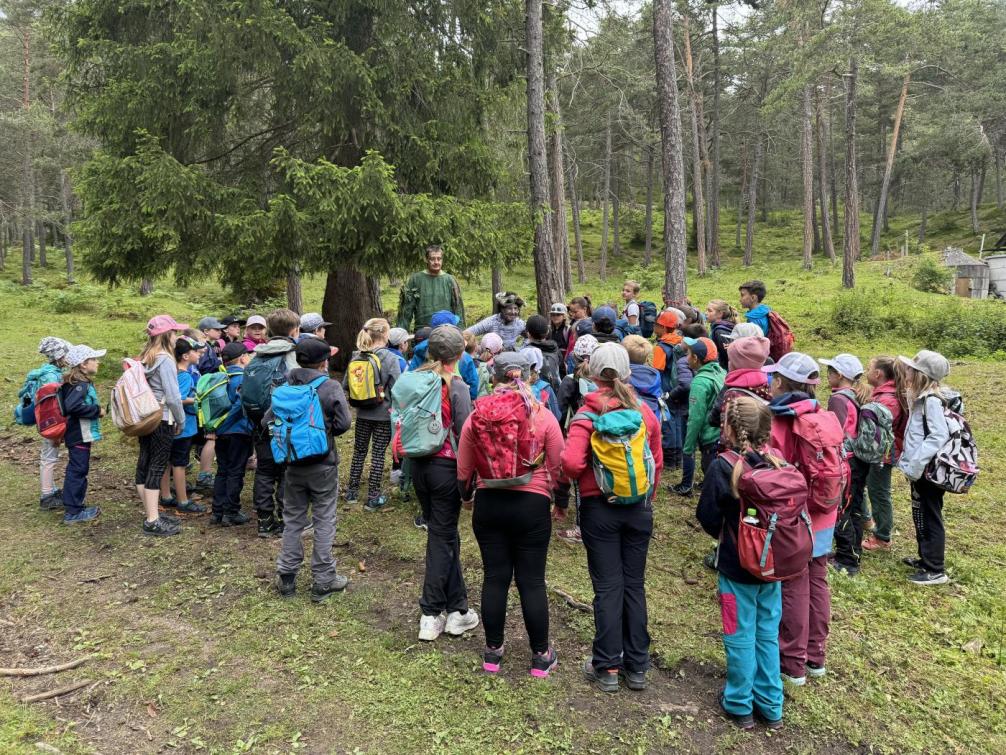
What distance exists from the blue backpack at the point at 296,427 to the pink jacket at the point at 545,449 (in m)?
1.35

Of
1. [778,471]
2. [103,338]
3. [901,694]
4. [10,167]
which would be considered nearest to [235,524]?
[778,471]

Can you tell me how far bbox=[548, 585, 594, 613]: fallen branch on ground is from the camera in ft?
15.2

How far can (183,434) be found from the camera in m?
6.16

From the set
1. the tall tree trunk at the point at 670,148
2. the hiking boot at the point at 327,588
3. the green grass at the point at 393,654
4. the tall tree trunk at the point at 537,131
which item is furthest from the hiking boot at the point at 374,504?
the tall tree trunk at the point at 670,148

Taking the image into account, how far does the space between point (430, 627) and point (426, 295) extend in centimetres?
511

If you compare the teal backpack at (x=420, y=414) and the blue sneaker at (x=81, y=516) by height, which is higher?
the teal backpack at (x=420, y=414)

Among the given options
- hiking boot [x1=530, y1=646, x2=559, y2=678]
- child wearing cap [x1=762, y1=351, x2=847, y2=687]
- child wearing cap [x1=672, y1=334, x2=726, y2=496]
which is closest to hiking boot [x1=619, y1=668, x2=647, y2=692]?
hiking boot [x1=530, y1=646, x2=559, y2=678]

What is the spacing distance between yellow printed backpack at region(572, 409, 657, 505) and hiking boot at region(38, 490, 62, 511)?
6.09m

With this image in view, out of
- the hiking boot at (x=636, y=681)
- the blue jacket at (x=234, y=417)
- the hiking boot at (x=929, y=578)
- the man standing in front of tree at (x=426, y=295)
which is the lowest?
the hiking boot at (x=929, y=578)

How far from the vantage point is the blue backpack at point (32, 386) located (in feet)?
19.8

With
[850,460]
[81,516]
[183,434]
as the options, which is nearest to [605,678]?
[850,460]

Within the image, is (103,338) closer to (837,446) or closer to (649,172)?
(837,446)

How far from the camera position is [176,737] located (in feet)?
10.9

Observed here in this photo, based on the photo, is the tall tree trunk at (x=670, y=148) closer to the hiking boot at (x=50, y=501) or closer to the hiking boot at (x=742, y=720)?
the hiking boot at (x=742, y=720)
